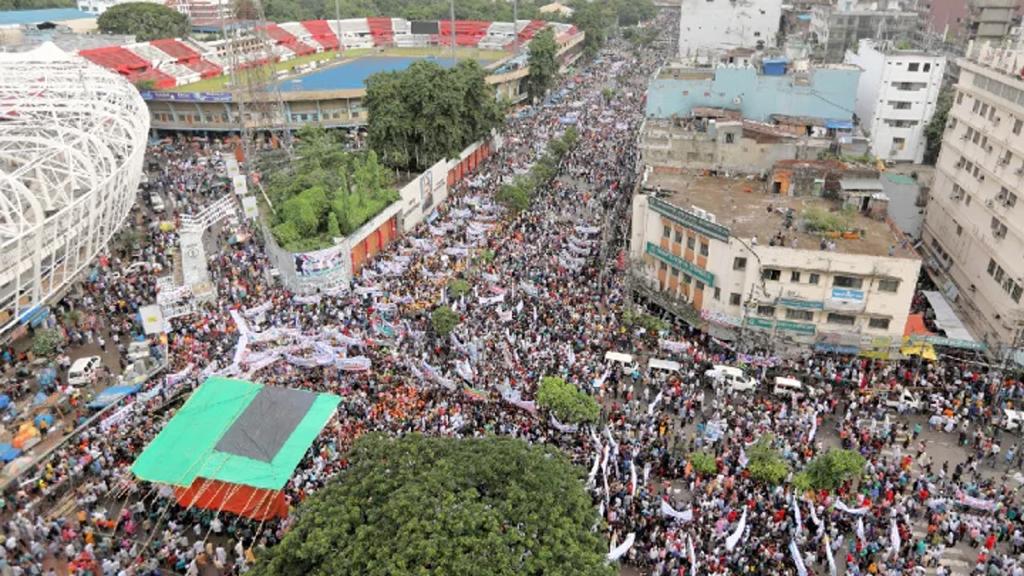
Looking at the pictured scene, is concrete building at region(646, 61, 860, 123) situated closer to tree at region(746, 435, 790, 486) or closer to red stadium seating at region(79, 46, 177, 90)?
tree at region(746, 435, 790, 486)

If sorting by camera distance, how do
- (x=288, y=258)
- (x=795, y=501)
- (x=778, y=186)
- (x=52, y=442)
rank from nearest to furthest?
(x=795, y=501) < (x=52, y=442) < (x=288, y=258) < (x=778, y=186)

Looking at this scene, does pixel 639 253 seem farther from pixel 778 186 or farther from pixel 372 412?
pixel 372 412

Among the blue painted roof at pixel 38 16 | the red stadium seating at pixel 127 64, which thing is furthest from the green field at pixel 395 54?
the blue painted roof at pixel 38 16

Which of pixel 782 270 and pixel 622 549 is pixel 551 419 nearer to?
pixel 622 549

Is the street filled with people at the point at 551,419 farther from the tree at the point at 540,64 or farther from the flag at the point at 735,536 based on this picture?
the tree at the point at 540,64

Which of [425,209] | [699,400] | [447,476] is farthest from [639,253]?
[447,476]

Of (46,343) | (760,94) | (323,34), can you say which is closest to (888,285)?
(760,94)
